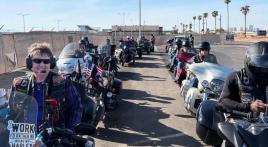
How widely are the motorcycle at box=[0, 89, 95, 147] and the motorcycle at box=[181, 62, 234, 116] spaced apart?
16.1ft

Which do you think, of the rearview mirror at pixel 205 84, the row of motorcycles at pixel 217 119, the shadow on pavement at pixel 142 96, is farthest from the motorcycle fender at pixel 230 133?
the shadow on pavement at pixel 142 96

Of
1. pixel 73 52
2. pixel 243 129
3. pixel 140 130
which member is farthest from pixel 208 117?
pixel 73 52

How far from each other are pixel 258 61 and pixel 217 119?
96cm

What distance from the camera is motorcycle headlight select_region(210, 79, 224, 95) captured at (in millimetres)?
8102

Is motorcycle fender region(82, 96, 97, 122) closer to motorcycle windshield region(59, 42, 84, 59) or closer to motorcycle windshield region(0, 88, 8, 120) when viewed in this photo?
motorcycle windshield region(59, 42, 84, 59)

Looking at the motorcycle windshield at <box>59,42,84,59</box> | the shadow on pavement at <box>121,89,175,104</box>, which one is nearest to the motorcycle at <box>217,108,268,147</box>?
the motorcycle windshield at <box>59,42,84,59</box>

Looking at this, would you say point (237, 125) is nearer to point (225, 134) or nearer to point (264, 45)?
point (225, 134)

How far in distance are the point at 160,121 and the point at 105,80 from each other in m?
1.71

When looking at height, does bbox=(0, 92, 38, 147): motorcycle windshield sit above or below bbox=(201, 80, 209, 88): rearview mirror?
above

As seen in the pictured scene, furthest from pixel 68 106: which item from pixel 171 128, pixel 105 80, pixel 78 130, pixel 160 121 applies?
pixel 105 80

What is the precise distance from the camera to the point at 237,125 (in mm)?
3416

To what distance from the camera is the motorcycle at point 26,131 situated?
2919mm

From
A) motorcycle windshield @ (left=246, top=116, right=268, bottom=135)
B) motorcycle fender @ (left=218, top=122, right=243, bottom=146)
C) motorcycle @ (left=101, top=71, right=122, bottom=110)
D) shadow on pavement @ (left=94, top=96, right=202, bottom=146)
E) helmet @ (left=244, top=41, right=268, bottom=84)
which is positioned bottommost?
shadow on pavement @ (left=94, top=96, right=202, bottom=146)

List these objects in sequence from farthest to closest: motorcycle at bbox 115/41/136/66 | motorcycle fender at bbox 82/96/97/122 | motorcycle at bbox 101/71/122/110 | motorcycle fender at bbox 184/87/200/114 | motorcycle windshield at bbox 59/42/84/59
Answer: motorcycle at bbox 115/41/136/66 → motorcycle windshield at bbox 59/42/84/59 → motorcycle at bbox 101/71/122/110 → motorcycle fender at bbox 184/87/200/114 → motorcycle fender at bbox 82/96/97/122
